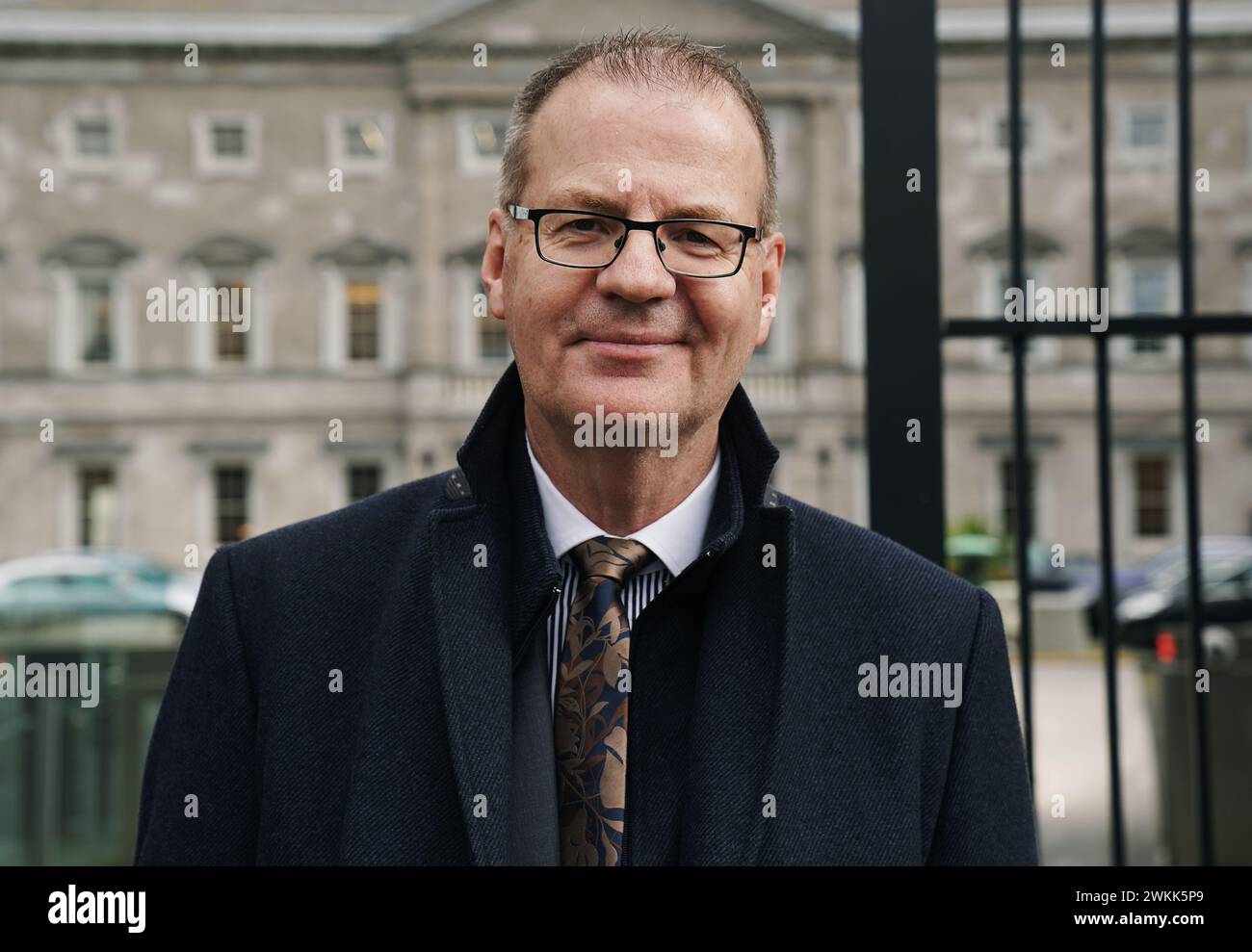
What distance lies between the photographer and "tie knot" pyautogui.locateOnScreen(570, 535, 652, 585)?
1.47 m

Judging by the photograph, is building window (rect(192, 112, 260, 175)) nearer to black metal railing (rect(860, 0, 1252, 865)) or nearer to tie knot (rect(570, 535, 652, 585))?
black metal railing (rect(860, 0, 1252, 865))

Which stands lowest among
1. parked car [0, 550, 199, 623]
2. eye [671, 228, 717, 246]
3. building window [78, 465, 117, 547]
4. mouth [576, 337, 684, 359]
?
parked car [0, 550, 199, 623]

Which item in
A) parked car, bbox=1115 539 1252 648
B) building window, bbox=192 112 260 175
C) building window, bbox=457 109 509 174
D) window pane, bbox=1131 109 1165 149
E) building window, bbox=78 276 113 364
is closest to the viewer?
parked car, bbox=1115 539 1252 648

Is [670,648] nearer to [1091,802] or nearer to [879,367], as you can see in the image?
[879,367]

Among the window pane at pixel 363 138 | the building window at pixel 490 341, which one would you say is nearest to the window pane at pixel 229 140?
the window pane at pixel 363 138

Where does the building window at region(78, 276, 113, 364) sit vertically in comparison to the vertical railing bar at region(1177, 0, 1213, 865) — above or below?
above

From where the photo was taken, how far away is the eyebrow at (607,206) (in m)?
1.36

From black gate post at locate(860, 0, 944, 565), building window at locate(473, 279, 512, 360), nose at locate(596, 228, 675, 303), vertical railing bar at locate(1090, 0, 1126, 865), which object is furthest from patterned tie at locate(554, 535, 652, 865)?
building window at locate(473, 279, 512, 360)

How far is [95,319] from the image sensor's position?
2775 centimetres

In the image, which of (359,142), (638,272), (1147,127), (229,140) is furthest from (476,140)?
(638,272)

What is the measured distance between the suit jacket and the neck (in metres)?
0.05

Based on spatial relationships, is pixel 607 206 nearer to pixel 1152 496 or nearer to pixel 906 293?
pixel 906 293
